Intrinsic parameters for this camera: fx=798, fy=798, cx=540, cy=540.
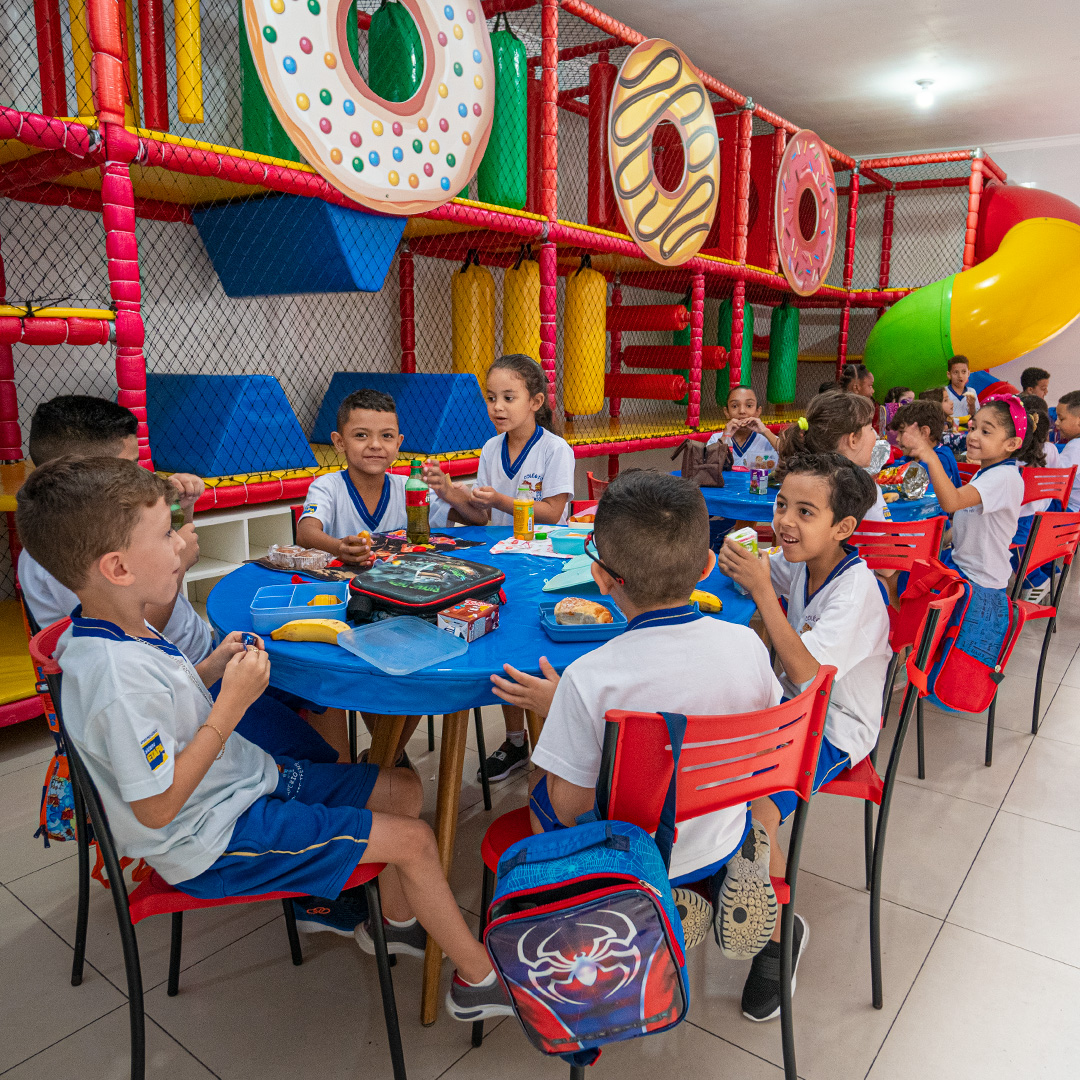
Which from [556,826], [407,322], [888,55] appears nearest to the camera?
[556,826]

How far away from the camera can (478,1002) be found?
142cm

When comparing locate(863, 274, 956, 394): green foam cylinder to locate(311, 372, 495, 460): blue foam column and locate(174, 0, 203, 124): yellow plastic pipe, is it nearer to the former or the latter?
locate(311, 372, 495, 460): blue foam column

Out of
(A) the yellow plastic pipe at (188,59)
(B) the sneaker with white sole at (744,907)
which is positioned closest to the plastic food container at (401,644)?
(B) the sneaker with white sole at (744,907)

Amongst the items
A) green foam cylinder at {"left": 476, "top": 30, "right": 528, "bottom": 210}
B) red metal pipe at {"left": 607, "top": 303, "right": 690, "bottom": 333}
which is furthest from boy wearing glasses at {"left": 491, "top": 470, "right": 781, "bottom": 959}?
red metal pipe at {"left": 607, "top": 303, "right": 690, "bottom": 333}

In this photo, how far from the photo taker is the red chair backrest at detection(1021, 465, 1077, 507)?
10.1 feet

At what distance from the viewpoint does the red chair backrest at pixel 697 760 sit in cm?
101

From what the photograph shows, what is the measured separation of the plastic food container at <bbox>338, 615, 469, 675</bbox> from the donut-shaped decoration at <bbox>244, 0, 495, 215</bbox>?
225cm

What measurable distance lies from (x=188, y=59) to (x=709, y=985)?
3.27 m

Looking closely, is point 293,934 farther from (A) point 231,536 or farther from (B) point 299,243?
(B) point 299,243

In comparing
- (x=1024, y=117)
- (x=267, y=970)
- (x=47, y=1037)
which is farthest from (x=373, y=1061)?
(x=1024, y=117)

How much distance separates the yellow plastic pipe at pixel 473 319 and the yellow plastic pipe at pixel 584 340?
532mm

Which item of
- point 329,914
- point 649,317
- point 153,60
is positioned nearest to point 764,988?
point 329,914

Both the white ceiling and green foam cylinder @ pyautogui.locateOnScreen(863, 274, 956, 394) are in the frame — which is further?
green foam cylinder @ pyautogui.locateOnScreen(863, 274, 956, 394)

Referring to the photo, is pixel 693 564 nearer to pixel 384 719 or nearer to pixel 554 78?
pixel 384 719
